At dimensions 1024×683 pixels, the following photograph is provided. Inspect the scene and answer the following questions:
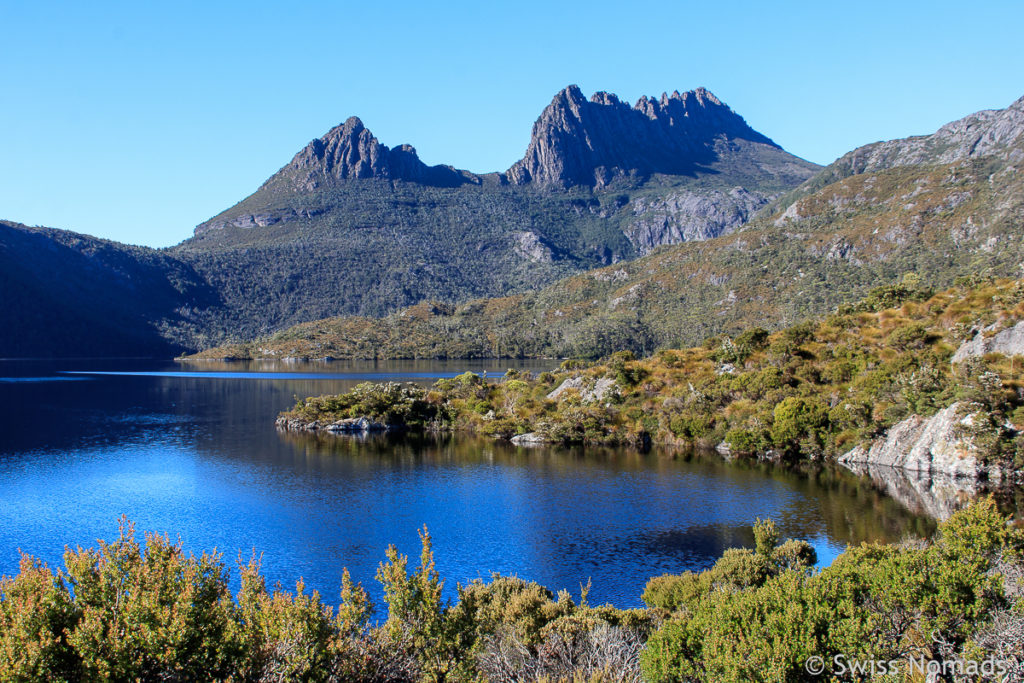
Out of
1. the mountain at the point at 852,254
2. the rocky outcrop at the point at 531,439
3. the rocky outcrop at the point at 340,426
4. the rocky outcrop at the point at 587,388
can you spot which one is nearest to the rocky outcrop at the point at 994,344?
the rocky outcrop at the point at 587,388

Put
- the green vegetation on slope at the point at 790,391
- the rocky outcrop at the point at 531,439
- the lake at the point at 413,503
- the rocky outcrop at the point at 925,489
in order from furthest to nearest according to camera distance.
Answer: the rocky outcrop at the point at 531,439, the green vegetation on slope at the point at 790,391, the rocky outcrop at the point at 925,489, the lake at the point at 413,503

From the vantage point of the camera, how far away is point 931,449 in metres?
54.7

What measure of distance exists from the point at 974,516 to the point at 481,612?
17.3 m

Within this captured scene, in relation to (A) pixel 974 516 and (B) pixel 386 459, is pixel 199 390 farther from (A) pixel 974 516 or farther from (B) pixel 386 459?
(A) pixel 974 516

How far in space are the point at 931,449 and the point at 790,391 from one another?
15615 mm

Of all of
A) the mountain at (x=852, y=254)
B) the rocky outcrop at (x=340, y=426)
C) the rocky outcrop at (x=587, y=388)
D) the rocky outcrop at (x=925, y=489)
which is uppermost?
the mountain at (x=852, y=254)

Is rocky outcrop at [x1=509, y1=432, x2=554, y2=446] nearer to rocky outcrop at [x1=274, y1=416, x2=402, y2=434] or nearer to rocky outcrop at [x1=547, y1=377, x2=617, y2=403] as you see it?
rocky outcrop at [x1=547, y1=377, x2=617, y2=403]

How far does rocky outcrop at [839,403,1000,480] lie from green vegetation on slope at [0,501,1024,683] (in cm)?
3600

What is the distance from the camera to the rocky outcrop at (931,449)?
51.0m

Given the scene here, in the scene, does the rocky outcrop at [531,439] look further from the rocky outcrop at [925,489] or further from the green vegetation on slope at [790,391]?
the rocky outcrop at [925,489]

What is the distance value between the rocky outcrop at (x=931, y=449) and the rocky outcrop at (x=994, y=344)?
740 centimetres

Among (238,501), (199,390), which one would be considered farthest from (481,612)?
(199,390)

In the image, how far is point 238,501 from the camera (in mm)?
48875

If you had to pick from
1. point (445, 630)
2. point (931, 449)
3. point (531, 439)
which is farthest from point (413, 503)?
point (931, 449)
